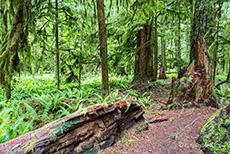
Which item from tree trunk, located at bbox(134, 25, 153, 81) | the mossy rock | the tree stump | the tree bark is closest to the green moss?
the mossy rock

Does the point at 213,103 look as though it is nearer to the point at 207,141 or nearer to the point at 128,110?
the point at 207,141

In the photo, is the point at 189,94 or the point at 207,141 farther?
the point at 189,94

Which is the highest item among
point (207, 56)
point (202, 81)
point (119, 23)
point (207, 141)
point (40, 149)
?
point (119, 23)

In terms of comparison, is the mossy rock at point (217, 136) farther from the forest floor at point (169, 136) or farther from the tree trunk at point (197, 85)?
the tree trunk at point (197, 85)

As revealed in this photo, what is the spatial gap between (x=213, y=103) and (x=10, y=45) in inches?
197

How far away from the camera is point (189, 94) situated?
12.3 ft

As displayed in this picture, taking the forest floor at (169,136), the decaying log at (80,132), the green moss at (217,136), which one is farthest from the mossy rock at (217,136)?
the decaying log at (80,132)

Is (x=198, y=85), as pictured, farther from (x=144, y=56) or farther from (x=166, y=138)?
(x=144, y=56)

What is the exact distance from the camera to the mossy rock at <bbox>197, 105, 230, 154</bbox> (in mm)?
1713

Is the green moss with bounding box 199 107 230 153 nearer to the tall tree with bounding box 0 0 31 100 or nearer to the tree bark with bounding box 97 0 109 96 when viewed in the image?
the tree bark with bounding box 97 0 109 96

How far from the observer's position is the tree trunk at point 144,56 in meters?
6.50

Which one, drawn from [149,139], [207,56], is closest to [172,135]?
[149,139]

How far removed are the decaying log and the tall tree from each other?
2.09m

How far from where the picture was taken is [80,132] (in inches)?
73.9
